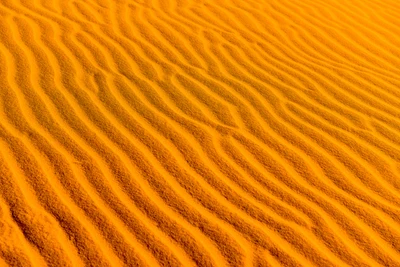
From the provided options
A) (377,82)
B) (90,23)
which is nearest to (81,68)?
(90,23)

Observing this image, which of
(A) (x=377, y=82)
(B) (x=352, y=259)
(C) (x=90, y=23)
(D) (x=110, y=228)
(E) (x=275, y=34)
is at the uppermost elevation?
(C) (x=90, y=23)

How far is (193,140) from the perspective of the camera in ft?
12.0

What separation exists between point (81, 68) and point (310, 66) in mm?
1931

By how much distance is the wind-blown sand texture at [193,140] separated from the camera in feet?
9.22

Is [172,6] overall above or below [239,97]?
above

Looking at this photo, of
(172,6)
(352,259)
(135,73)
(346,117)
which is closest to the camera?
(352,259)

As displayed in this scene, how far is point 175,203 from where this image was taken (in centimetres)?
305

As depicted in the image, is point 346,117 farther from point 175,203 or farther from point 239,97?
point 175,203

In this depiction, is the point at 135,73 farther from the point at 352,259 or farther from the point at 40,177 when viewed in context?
the point at 352,259

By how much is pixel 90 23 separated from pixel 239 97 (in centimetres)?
196

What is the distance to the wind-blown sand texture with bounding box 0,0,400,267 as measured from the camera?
2811 millimetres

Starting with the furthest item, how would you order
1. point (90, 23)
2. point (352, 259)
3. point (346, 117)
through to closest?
point (90, 23), point (346, 117), point (352, 259)

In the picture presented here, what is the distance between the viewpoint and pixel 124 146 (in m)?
3.53

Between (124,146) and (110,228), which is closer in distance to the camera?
(110,228)
